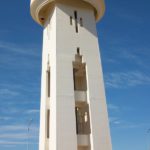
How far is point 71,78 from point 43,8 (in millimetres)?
9306

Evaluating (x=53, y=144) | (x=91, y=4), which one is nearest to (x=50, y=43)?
(x=91, y=4)

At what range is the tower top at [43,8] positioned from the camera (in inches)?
1120

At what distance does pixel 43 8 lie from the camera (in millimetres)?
29344

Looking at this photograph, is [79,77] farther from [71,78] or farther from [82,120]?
[71,78]

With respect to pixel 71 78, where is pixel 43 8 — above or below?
above

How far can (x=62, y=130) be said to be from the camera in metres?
22.1

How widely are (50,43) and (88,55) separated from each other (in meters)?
4.19

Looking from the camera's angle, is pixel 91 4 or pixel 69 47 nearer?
pixel 69 47

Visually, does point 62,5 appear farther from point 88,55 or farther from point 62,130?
point 62,130

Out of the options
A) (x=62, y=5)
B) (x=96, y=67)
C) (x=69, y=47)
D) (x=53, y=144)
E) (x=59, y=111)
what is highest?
(x=62, y=5)

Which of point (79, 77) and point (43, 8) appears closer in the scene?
point (43, 8)

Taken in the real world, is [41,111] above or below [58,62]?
below

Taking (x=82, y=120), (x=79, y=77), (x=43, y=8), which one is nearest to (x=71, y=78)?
(x=79, y=77)

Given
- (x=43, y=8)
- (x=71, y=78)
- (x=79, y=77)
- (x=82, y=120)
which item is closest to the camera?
(x=71, y=78)
